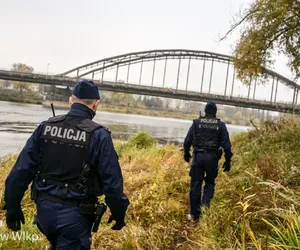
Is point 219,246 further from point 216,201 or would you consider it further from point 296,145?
point 296,145

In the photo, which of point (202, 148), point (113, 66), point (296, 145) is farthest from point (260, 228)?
point (113, 66)

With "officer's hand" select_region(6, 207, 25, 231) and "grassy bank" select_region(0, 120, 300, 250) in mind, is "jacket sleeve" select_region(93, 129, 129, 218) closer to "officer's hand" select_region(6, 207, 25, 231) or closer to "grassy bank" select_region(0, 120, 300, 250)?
"officer's hand" select_region(6, 207, 25, 231)

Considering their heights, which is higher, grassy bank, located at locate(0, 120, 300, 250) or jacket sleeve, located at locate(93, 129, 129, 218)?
jacket sleeve, located at locate(93, 129, 129, 218)

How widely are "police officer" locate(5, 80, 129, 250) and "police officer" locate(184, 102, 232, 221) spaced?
2.57 meters

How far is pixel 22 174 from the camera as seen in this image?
2.23 meters

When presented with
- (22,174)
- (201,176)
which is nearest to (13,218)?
(22,174)

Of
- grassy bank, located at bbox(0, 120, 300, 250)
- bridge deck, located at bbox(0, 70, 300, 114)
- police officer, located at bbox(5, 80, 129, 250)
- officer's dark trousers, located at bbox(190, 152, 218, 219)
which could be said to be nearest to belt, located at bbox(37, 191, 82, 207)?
police officer, located at bbox(5, 80, 129, 250)

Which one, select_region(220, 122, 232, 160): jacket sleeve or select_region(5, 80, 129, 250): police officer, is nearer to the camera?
select_region(5, 80, 129, 250): police officer

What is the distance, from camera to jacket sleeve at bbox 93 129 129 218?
2.23m

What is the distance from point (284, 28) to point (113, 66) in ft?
220

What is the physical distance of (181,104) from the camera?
5246 inches

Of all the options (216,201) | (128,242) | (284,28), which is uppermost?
(284,28)

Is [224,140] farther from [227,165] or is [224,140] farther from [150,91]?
[150,91]

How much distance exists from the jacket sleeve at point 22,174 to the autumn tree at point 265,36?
907cm
